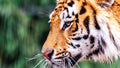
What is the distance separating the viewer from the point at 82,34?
1.07m

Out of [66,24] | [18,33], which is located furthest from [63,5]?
[18,33]

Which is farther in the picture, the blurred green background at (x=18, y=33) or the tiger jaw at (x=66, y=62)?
the blurred green background at (x=18, y=33)

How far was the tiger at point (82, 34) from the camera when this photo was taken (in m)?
1.03

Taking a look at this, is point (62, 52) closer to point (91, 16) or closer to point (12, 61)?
point (91, 16)

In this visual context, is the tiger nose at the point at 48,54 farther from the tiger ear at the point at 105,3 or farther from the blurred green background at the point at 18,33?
the blurred green background at the point at 18,33

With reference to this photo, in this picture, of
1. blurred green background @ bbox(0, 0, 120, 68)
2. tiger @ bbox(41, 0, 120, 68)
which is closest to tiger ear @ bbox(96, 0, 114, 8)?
tiger @ bbox(41, 0, 120, 68)

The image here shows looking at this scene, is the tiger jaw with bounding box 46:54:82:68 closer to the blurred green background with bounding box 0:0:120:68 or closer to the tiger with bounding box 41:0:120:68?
the tiger with bounding box 41:0:120:68

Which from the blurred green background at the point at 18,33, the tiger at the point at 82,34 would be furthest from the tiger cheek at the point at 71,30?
the blurred green background at the point at 18,33

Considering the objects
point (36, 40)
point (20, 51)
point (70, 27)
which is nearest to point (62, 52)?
point (70, 27)

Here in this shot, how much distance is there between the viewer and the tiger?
1.03 m

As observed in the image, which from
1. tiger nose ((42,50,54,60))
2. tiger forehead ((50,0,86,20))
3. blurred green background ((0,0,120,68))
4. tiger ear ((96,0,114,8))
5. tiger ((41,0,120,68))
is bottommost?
blurred green background ((0,0,120,68))

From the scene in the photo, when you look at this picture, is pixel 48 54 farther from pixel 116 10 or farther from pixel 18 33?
pixel 18 33

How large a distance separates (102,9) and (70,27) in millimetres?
87

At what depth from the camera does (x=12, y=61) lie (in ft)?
8.08
